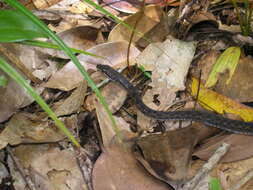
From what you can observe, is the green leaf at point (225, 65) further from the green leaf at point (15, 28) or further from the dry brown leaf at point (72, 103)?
the green leaf at point (15, 28)

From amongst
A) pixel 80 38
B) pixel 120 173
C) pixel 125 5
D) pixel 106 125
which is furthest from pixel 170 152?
pixel 125 5

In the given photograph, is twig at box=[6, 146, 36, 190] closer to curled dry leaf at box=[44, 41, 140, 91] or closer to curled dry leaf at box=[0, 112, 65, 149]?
curled dry leaf at box=[0, 112, 65, 149]

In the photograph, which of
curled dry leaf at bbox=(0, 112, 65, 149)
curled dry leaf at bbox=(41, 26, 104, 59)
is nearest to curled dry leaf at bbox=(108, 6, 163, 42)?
curled dry leaf at bbox=(41, 26, 104, 59)

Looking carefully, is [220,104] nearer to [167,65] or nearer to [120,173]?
[167,65]

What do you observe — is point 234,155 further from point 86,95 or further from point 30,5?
point 30,5

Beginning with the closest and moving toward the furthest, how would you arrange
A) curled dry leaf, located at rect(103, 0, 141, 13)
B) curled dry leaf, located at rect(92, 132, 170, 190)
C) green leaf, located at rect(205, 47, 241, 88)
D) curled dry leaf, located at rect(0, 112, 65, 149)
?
curled dry leaf, located at rect(92, 132, 170, 190), curled dry leaf, located at rect(0, 112, 65, 149), green leaf, located at rect(205, 47, 241, 88), curled dry leaf, located at rect(103, 0, 141, 13)

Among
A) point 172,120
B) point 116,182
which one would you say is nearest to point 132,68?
point 172,120

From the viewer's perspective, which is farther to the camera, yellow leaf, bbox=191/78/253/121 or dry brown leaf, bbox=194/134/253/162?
yellow leaf, bbox=191/78/253/121
